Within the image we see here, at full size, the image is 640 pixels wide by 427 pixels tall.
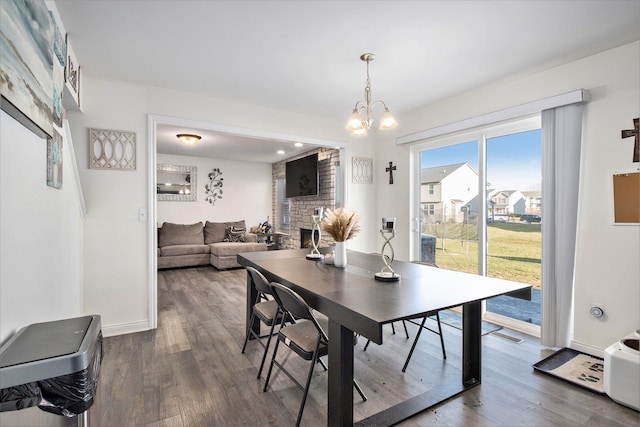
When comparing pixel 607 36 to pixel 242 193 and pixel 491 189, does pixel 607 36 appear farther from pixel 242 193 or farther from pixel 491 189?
pixel 242 193

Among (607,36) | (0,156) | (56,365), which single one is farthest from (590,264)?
(0,156)

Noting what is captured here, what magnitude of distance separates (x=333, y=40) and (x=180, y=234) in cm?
538

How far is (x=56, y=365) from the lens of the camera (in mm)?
979

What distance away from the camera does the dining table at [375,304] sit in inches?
56.6

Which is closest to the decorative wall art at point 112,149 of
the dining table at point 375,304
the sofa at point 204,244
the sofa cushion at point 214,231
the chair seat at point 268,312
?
the dining table at point 375,304

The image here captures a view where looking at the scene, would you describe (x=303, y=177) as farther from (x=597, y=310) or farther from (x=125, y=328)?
(x=597, y=310)

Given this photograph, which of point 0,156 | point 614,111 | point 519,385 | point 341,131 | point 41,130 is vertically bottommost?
point 519,385

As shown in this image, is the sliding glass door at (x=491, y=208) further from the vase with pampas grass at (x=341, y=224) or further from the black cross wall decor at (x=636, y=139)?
the vase with pampas grass at (x=341, y=224)

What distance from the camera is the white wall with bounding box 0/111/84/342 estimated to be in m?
1.13

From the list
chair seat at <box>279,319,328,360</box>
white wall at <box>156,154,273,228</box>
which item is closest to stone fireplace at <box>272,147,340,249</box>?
white wall at <box>156,154,273,228</box>

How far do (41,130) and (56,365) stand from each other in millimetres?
1028

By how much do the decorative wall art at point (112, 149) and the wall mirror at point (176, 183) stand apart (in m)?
4.12

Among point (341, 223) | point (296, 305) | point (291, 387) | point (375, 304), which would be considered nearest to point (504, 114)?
point (341, 223)

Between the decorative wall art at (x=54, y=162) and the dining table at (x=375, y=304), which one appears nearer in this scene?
the dining table at (x=375, y=304)
